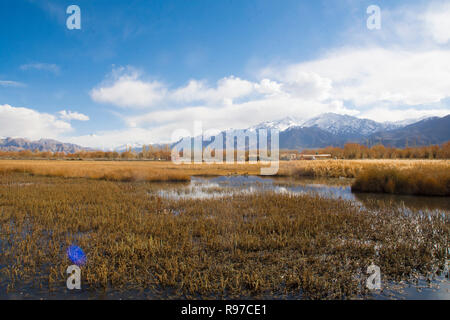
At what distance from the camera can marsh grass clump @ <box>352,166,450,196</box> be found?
20.2 metres

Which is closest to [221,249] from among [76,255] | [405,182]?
[76,255]

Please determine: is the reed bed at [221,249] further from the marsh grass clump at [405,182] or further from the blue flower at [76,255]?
the marsh grass clump at [405,182]

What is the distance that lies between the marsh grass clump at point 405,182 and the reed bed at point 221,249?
905 cm

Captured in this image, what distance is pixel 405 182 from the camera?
2150cm

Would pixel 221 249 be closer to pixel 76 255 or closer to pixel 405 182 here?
pixel 76 255

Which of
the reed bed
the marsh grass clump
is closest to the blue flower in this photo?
the reed bed

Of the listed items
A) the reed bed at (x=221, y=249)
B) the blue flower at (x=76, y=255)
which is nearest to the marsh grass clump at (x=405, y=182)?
the reed bed at (x=221, y=249)

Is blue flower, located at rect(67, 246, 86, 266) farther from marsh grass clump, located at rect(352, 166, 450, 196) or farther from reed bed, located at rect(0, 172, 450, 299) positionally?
marsh grass clump, located at rect(352, 166, 450, 196)

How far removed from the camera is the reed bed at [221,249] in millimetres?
6117

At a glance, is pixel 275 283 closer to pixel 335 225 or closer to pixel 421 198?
pixel 335 225

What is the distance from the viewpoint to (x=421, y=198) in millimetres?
19109

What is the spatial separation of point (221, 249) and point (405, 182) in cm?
2064
